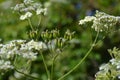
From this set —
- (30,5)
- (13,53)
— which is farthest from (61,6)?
(13,53)

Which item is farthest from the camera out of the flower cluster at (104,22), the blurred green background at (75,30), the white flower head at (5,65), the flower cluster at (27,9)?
the blurred green background at (75,30)

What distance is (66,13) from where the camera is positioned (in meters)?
Answer: 5.09

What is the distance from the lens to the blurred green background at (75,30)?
15.0 ft

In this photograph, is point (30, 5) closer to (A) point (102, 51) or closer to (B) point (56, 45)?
(B) point (56, 45)

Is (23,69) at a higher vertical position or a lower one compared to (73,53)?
higher

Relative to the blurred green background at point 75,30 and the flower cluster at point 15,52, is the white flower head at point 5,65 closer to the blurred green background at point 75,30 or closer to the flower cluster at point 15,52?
the flower cluster at point 15,52

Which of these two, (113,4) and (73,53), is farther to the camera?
(113,4)

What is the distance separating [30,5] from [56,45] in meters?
0.36

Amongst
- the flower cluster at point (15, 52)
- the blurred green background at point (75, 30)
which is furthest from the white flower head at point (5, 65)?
the blurred green background at point (75, 30)

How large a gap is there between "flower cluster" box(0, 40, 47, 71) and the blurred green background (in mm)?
2305

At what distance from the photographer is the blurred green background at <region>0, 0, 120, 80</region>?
15.0 feet

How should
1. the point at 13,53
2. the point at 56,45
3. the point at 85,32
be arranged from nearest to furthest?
the point at 13,53
the point at 56,45
the point at 85,32

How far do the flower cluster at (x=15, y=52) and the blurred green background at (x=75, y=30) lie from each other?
2305 millimetres

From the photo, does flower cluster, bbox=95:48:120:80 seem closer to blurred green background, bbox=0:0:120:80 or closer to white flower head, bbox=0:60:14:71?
white flower head, bbox=0:60:14:71
